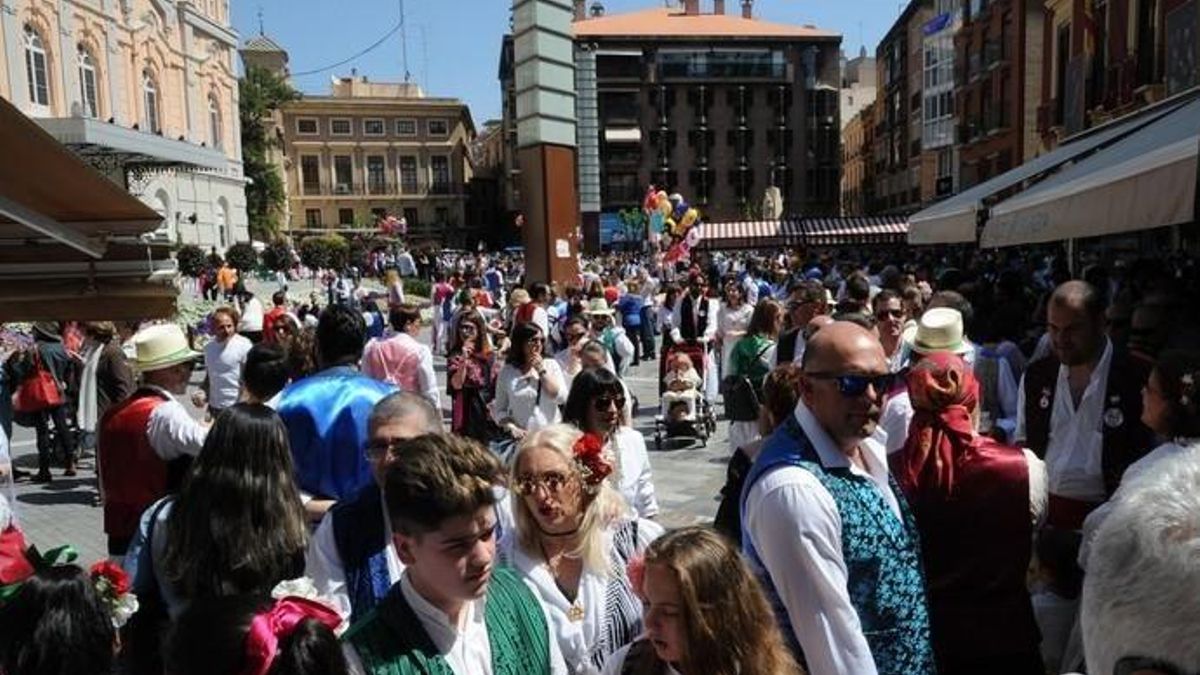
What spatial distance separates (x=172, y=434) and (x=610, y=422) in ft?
6.58

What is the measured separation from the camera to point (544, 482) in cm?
294

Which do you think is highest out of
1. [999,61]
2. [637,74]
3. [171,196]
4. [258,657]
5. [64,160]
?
[637,74]

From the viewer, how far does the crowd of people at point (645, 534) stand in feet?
6.05

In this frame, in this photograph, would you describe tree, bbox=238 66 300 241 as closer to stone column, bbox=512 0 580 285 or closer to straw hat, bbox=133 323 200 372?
stone column, bbox=512 0 580 285

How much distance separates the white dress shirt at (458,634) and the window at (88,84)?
39450mm

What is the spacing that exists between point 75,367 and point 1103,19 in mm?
22114

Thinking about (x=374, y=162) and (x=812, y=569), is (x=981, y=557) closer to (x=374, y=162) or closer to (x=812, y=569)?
(x=812, y=569)

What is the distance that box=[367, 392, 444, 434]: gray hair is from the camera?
2.91 metres

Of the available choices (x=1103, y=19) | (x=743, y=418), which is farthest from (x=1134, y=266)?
(x=1103, y=19)

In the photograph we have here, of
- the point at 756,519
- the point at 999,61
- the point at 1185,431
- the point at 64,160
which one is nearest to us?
the point at 756,519

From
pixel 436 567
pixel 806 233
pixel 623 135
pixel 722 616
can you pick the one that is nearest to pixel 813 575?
pixel 722 616

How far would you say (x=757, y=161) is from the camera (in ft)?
230

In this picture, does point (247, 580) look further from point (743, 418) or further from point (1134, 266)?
point (1134, 266)

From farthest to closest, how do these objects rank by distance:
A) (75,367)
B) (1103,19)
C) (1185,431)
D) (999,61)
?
1. (999,61)
2. (1103,19)
3. (75,367)
4. (1185,431)
